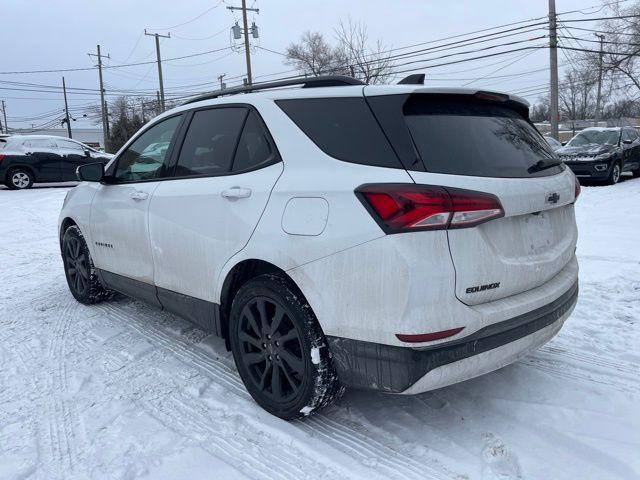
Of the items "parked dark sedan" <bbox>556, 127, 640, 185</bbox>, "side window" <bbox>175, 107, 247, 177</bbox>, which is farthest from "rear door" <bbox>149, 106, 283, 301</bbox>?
"parked dark sedan" <bbox>556, 127, 640, 185</bbox>

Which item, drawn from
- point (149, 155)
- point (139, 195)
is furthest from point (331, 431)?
point (149, 155)

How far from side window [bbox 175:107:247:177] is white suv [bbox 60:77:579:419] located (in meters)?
0.01

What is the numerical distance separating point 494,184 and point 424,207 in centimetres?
41

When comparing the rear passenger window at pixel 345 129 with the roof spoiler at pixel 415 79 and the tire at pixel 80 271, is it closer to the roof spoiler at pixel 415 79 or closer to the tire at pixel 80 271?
the roof spoiler at pixel 415 79

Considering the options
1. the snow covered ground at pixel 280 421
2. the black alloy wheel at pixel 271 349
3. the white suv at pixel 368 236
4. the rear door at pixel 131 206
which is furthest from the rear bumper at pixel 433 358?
the rear door at pixel 131 206

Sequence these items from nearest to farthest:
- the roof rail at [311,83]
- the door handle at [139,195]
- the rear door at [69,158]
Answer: the roof rail at [311,83] < the door handle at [139,195] < the rear door at [69,158]

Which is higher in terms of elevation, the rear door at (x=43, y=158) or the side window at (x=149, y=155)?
the rear door at (x=43, y=158)

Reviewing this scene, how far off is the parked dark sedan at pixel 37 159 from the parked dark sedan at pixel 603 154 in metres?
14.6

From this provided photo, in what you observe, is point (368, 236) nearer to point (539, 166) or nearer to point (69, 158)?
point (539, 166)

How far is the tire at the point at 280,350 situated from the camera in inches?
101

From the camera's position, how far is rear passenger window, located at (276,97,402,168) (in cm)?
239

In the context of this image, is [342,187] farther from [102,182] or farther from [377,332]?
[102,182]

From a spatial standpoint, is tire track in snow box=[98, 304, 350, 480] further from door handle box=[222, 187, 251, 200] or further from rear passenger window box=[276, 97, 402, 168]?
rear passenger window box=[276, 97, 402, 168]

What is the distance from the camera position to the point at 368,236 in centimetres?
226
